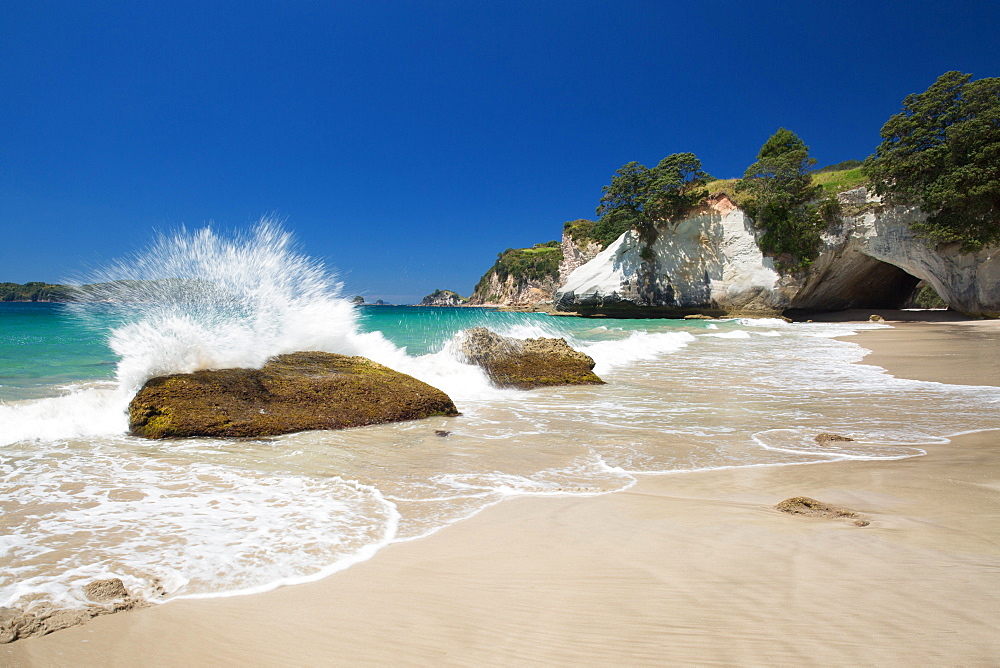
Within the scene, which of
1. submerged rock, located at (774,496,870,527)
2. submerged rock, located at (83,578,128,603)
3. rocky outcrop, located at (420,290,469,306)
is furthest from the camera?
rocky outcrop, located at (420,290,469,306)

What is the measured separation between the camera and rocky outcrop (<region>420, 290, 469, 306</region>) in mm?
145762

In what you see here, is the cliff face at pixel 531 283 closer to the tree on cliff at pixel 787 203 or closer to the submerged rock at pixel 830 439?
the tree on cliff at pixel 787 203

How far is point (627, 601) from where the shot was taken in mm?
1895

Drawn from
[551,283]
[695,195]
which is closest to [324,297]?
[695,195]

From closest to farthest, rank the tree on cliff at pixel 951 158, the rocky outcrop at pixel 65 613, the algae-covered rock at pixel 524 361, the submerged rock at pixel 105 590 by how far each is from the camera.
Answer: the rocky outcrop at pixel 65 613 < the submerged rock at pixel 105 590 < the algae-covered rock at pixel 524 361 < the tree on cliff at pixel 951 158

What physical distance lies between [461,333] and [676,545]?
7012 mm

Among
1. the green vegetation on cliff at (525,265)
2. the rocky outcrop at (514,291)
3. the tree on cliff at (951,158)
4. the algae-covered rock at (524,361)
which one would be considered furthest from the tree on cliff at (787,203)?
the green vegetation on cliff at (525,265)

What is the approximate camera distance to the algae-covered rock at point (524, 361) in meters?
8.30

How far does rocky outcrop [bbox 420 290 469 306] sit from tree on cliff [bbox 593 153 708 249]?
102 meters

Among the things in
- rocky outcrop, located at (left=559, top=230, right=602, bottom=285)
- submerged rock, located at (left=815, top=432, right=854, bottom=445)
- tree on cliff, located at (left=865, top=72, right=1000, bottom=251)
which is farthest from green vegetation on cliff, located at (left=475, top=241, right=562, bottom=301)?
submerged rock, located at (left=815, top=432, right=854, bottom=445)

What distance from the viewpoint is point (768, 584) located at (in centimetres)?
198

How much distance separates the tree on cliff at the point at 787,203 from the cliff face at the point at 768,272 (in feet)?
2.87

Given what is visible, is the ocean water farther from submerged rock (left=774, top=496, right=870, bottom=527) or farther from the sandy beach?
submerged rock (left=774, top=496, right=870, bottom=527)

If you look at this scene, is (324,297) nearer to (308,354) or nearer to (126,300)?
(308,354)
